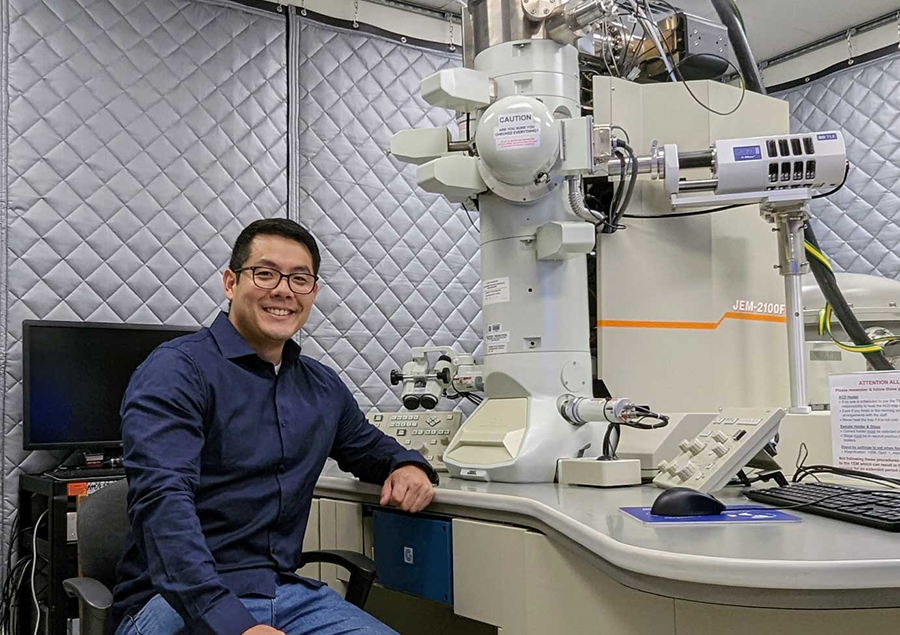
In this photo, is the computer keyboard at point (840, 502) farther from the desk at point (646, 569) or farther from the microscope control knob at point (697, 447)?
the microscope control knob at point (697, 447)

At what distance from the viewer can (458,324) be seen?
377cm

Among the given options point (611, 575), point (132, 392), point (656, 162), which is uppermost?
point (656, 162)

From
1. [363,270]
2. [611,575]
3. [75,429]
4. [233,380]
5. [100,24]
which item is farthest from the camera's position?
[363,270]

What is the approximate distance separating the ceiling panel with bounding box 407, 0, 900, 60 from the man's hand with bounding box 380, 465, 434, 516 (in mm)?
2763

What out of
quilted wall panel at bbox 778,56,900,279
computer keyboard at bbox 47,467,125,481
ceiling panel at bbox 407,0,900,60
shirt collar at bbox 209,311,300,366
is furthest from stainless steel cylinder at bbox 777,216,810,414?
ceiling panel at bbox 407,0,900,60

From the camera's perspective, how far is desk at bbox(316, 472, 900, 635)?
3.04ft

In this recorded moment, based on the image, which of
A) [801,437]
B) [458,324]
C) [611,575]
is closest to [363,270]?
[458,324]

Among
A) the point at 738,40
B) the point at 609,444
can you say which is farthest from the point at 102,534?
the point at 738,40

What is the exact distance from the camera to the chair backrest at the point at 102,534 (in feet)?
5.07

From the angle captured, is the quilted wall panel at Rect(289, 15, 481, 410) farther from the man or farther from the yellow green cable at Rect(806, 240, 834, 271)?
the yellow green cable at Rect(806, 240, 834, 271)

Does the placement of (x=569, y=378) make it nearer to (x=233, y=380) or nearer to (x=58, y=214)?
(x=233, y=380)

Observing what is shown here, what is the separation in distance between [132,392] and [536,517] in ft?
2.30

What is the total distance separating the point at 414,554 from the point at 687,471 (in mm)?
542

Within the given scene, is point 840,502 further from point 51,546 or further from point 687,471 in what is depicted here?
point 51,546
